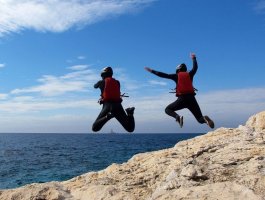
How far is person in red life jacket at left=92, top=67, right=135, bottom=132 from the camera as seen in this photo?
42.4 feet

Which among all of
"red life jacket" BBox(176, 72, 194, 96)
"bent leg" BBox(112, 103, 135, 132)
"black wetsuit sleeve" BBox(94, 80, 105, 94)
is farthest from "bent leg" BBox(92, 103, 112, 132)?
"red life jacket" BBox(176, 72, 194, 96)

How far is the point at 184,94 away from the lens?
1420 centimetres

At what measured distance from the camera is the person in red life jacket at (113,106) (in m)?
12.9

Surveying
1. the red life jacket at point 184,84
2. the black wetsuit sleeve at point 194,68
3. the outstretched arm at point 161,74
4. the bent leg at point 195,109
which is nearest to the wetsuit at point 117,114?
the outstretched arm at point 161,74

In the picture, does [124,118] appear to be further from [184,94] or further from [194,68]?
[194,68]

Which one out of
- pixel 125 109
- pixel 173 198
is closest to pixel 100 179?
pixel 125 109

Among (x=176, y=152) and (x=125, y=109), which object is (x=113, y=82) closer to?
(x=125, y=109)

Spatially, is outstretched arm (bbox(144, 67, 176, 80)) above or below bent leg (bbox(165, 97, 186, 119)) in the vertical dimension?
above

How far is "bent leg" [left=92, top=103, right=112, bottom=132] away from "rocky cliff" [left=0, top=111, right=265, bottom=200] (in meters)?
1.92

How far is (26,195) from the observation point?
1307cm

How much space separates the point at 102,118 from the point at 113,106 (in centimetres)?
57

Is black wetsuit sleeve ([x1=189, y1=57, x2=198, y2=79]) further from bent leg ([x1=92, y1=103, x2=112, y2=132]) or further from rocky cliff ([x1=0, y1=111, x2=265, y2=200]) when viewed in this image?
bent leg ([x1=92, y1=103, x2=112, y2=132])

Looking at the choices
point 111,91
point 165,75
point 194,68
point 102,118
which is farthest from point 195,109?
point 102,118

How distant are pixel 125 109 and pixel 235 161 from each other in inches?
152
